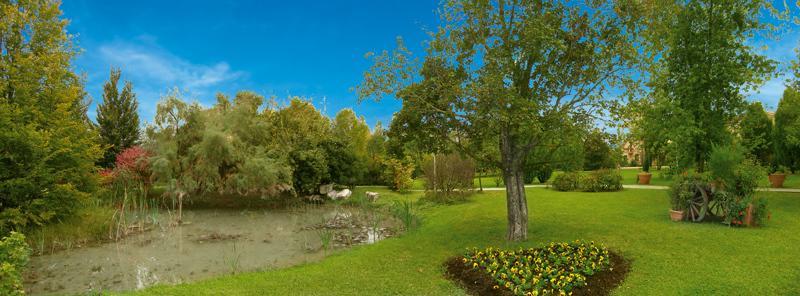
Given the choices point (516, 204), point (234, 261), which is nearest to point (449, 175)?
point (516, 204)

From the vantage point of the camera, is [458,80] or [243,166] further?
[243,166]

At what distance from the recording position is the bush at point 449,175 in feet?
61.1

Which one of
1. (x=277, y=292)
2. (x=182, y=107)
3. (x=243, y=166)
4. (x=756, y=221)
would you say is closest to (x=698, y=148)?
(x=756, y=221)

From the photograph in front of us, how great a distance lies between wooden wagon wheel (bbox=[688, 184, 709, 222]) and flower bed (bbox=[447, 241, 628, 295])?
4.02 meters

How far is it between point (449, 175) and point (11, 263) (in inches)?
599

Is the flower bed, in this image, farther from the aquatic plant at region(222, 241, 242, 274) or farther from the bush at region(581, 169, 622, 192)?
the bush at region(581, 169, 622, 192)

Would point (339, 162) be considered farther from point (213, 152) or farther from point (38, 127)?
point (38, 127)

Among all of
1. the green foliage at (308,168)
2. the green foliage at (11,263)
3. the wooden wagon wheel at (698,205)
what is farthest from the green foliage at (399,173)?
the green foliage at (11,263)

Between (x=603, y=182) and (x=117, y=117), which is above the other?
(x=117, y=117)

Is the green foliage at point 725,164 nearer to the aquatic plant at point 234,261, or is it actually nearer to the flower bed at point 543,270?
the flower bed at point 543,270

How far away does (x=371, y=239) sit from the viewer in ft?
37.8

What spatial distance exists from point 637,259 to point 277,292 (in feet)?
19.7

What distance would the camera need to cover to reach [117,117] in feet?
91.8

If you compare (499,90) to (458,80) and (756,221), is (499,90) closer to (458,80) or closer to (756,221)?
(458,80)
